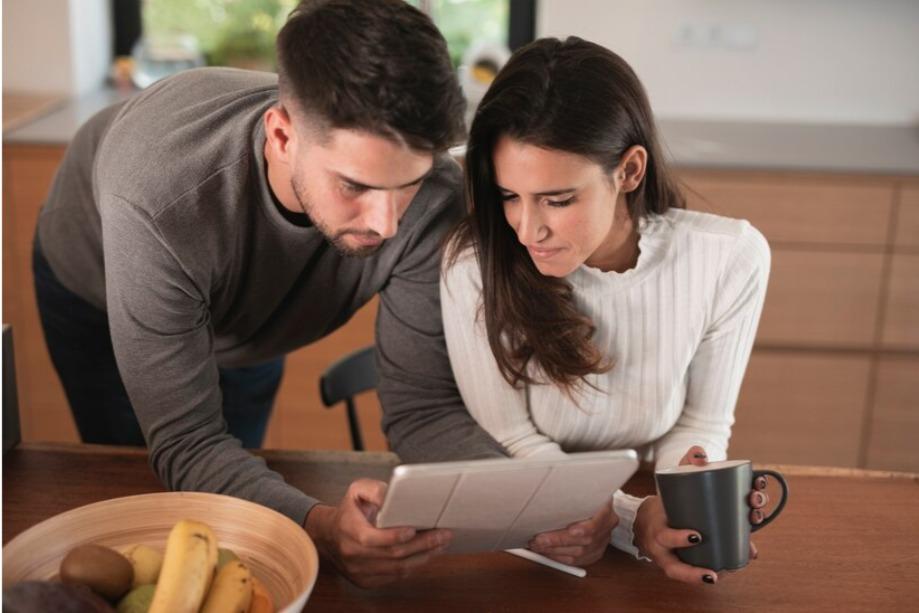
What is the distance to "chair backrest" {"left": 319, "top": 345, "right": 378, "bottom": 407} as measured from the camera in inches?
80.3

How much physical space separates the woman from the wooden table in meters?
0.17

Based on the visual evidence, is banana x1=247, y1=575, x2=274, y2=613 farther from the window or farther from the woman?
the window

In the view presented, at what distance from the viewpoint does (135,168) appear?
57.5 inches

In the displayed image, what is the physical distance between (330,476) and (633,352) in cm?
46

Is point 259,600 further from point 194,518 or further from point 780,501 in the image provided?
point 780,501

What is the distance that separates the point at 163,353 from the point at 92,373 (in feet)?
2.30

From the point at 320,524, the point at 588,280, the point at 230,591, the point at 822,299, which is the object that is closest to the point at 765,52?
the point at 822,299

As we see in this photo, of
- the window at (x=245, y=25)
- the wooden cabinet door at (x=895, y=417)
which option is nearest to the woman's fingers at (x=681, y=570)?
the wooden cabinet door at (x=895, y=417)

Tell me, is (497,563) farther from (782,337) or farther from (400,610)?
(782,337)

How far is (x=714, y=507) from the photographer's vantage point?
121 cm

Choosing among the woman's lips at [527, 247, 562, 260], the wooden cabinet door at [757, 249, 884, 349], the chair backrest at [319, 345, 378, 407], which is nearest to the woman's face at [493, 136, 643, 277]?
the woman's lips at [527, 247, 562, 260]

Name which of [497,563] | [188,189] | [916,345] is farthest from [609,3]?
[497,563]

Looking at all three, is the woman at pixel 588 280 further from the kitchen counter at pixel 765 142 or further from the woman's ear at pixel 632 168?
the kitchen counter at pixel 765 142

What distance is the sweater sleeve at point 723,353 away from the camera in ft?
5.29
